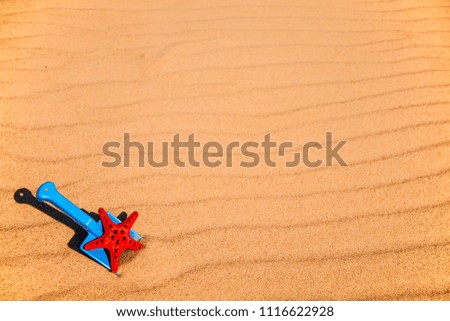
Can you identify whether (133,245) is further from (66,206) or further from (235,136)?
(235,136)

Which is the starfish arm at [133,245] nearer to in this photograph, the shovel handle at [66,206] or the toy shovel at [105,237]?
the toy shovel at [105,237]

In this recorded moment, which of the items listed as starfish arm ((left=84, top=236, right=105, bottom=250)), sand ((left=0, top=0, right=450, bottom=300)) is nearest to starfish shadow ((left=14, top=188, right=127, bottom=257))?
sand ((left=0, top=0, right=450, bottom=300))

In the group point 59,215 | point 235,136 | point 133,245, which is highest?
point 235,136

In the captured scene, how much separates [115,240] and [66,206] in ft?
0.80

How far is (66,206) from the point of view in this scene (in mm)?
1514

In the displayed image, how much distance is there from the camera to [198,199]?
180 centimetres

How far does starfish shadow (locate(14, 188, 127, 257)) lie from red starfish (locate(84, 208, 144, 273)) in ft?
0.47

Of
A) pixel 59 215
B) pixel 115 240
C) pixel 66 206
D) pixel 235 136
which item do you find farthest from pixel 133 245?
pixel 235 136

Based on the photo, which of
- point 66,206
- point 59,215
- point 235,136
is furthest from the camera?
point 235,136

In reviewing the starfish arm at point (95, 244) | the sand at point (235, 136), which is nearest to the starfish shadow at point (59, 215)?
the sand at point (235, 136)

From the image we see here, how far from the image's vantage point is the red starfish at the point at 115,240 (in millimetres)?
1564

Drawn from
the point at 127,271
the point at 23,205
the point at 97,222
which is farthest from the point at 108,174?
the point at 127,271

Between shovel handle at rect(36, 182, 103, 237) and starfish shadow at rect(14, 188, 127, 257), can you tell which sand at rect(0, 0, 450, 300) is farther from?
shovel handle at rect(36, 182, 103, 237)

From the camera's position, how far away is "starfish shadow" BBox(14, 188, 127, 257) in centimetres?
167
